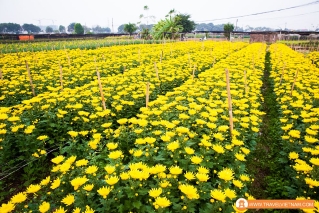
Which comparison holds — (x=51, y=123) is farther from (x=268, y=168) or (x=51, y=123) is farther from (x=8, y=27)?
(x=8, y=27)

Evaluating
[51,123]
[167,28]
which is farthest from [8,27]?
[51,123]

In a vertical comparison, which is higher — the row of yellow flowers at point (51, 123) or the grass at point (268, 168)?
the row of yellow flowers at point (51, 123)

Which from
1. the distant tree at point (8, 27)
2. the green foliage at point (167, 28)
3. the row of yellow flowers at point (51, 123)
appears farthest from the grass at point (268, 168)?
the distant tree at point (8, 27)

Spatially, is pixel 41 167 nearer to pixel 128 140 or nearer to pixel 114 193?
pixel 128 140

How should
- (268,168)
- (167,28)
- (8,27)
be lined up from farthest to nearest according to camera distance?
1. (8,27)
2. (167,28)
3. (268,168)

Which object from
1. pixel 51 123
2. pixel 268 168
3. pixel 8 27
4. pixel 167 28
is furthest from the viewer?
pixel 8 27

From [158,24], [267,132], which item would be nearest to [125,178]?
[267,132]

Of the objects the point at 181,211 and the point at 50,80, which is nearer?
the point at 181,211

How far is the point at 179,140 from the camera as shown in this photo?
3920 millimetres

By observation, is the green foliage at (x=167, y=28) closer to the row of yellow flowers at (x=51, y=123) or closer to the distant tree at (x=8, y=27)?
the row of yellow flowers at (x=51, y=123)

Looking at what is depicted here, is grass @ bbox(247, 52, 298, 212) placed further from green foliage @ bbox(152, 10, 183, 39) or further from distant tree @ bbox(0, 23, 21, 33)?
distant tree @ bbox(0, 23, 21, 33)

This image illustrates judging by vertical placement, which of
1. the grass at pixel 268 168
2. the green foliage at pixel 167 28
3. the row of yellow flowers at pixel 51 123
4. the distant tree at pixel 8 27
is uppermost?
the distant tree at pixel 8 27

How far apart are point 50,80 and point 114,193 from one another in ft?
25.3

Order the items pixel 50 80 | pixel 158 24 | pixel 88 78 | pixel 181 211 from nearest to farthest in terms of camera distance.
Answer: pixel 181 211 < pixel 50 80 < pixel 88 78 < pixel 158 24
